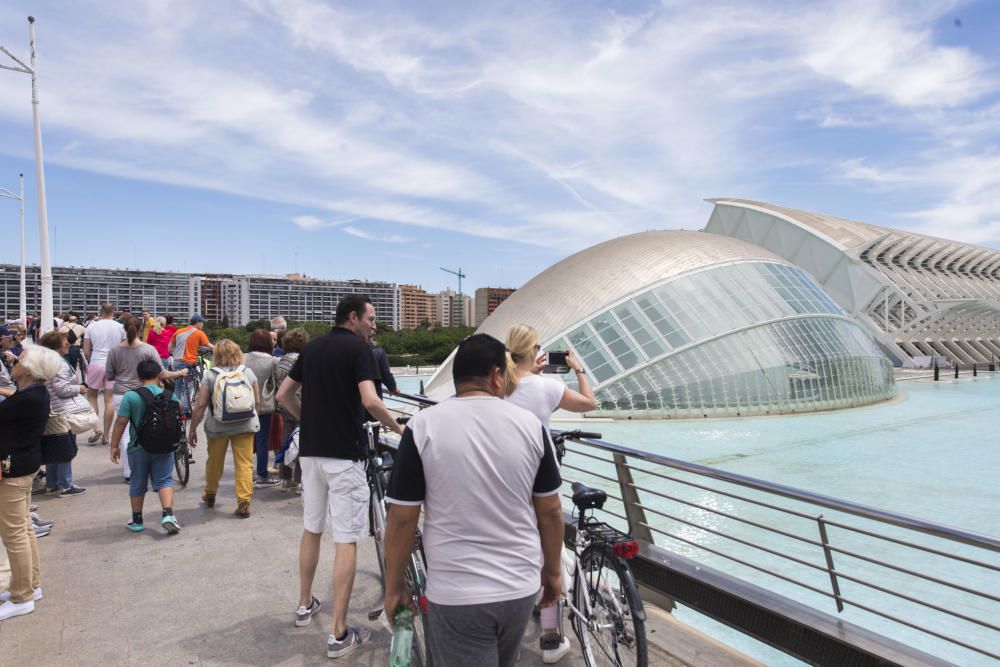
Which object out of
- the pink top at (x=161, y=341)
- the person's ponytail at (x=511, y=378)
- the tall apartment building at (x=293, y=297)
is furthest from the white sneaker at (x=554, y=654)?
the tall apartment building at (x=293, y=297)

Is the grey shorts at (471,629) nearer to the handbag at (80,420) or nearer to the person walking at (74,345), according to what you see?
the handbag at (80,420)

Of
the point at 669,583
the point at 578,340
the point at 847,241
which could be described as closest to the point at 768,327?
the point at 578,340

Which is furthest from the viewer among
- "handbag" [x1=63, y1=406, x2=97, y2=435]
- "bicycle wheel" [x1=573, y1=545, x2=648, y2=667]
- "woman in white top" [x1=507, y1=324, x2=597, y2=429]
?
"handbag" [x1=63, y1=406, x2=97, y2=435]

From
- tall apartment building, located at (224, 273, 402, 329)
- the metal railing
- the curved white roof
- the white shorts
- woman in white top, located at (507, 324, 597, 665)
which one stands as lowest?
the metal railing

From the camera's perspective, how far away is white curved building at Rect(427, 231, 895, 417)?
18078mm

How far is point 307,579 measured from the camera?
13.3 ft

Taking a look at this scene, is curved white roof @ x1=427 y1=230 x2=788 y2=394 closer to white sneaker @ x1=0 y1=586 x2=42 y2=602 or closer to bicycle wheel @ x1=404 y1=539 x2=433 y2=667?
white sneaker @ x1=0 y1=586 x2=42 y2=602

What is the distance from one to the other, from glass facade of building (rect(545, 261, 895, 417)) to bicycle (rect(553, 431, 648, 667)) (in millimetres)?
14097

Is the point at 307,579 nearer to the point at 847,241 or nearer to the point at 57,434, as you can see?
the point at 57,434

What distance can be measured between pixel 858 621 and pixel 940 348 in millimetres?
54686

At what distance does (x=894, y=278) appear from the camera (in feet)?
165

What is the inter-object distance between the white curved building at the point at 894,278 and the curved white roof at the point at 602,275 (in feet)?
102

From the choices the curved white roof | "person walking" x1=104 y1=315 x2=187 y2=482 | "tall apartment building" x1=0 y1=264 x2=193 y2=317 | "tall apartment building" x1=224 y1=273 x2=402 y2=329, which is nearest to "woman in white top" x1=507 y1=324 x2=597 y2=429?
"person walking" x1=104 y1=315 x2=187 y2=482

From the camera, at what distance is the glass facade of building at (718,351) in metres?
17.9
